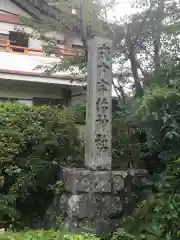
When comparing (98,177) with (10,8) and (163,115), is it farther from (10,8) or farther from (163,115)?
(10,8)

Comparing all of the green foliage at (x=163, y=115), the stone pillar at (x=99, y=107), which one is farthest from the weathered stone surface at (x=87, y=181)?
the green foliage at (x=163, y=115)

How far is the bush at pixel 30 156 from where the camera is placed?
16.6 ft

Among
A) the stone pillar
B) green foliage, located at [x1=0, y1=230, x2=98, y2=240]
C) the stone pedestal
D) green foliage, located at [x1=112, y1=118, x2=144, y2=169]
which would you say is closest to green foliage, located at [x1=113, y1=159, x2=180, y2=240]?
the stone pedestal

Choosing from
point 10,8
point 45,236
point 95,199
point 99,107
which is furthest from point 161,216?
point 10,8

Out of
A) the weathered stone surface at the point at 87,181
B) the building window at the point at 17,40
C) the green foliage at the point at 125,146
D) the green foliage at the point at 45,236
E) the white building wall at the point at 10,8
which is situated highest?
the white building wall at the point at 10,8

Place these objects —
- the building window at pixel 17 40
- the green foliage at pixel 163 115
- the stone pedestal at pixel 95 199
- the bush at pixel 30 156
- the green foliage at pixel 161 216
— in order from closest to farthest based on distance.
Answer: the green foliage at pixel 161 216
the green foliage at pixel 163 115
the stone pedestal at pixel 95 199
the bush at pixel 30 156
the building window at pixel 17 40

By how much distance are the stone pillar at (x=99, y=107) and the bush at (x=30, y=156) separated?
79cm

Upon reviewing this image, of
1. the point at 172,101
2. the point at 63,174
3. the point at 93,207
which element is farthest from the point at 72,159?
the point at 172,101

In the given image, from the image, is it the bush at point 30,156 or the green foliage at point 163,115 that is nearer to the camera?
the green foliage at point 163,115

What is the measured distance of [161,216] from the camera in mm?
3787

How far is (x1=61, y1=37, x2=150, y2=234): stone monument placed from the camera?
181 inches

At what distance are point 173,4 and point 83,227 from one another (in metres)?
4.62

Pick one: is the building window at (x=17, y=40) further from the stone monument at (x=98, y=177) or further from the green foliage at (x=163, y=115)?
the green foliage at (x=163, y=115)

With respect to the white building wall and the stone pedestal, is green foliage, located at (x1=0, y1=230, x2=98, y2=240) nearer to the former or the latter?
the stone pedestal
